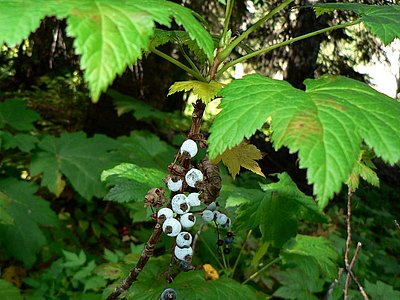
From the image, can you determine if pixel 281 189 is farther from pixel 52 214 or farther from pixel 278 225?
pixel 52 214

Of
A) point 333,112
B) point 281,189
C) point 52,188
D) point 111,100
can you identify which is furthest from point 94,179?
point 333,112

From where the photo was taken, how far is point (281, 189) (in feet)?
5.37

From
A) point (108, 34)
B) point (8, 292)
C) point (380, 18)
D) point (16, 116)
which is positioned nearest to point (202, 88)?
point (108, 34)

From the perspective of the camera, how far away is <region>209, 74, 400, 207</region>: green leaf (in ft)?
2.10

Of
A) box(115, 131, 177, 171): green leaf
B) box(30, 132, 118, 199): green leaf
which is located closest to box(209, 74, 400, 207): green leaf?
box(115, 131, 177, 171): green leaf

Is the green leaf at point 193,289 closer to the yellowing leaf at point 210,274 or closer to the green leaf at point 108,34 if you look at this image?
the yellowing leaf at point 210,274

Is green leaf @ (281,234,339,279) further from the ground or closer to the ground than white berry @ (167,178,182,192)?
closer to the ground

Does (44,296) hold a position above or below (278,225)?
below

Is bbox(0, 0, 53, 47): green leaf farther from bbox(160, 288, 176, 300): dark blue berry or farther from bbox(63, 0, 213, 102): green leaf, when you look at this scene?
bbox(160, 288, 176, 300): dark blue berry

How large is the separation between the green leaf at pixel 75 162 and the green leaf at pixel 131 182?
62.8 inches

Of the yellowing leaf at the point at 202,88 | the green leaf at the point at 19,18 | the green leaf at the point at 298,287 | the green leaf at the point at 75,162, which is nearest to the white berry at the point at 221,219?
the yellowing leaf at the point at 202,88

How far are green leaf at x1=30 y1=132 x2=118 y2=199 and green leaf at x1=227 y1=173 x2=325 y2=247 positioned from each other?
5.23ft

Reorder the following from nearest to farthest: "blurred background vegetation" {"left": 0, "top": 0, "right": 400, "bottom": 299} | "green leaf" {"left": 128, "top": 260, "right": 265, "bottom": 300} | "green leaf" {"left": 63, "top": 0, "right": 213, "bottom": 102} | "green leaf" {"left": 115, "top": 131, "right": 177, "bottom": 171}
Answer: "green leaf" {"left": 63, "top": 0, "right": 213, "bottom": 102}
"green leaf" {"left": 128, "top": 260, "right": 265, "bottom": 300}
"blurred background vegetation" {"left": 0, "top": 0, "right": 400, "bottom": 299}
"green leaf" {"left": 115, "top": 131, "right": 177, "bottom": 171}

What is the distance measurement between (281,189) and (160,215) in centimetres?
77
